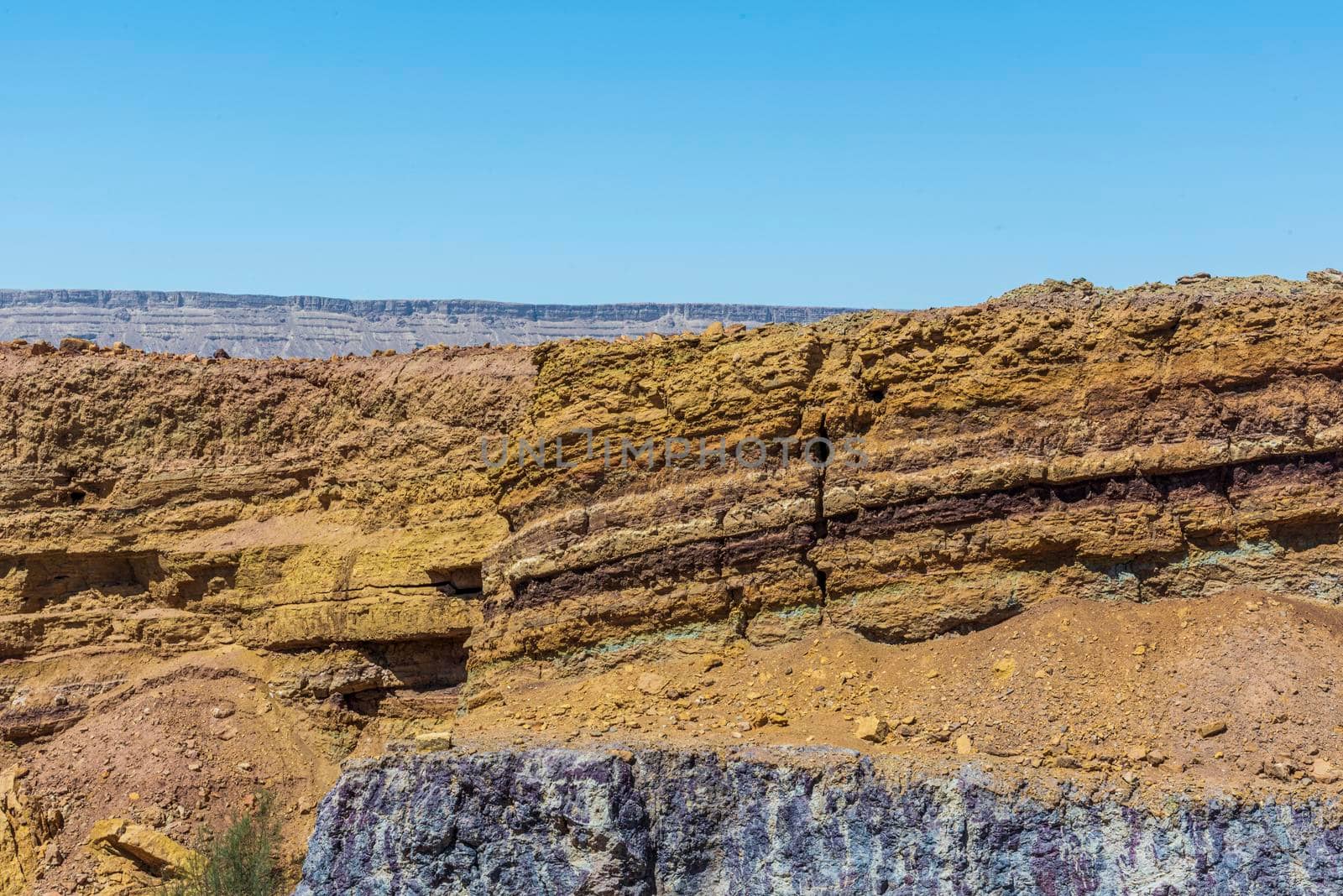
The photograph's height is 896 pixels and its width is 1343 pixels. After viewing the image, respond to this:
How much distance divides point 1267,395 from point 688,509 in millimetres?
6625

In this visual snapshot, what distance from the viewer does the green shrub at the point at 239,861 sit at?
15.7 meters

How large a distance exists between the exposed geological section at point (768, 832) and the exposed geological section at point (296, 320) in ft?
196

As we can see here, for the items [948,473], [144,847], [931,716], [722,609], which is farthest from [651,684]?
[144,847]

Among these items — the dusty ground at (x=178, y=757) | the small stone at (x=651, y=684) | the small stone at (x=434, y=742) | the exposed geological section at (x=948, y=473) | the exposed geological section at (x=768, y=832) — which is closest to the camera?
the exposed geological section at (x=768, y=832)

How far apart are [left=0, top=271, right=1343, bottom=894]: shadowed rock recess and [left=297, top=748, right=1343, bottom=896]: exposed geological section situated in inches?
1.3

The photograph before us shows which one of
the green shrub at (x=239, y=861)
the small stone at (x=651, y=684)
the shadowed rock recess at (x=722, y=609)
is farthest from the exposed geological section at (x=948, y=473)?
the green shrub at (x=239, y=861)

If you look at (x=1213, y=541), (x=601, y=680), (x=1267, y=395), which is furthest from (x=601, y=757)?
(x=1267, y=395)

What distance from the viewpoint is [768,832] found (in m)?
12.3

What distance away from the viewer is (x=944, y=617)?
1397 cm

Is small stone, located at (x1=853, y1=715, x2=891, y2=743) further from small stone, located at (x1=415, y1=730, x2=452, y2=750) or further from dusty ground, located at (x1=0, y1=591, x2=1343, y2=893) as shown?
small stone, located at (x1=415, y1=730, x2=452, y2=750)

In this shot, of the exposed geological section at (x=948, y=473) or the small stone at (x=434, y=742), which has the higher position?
the exposed geological section at (x=948, y=473)

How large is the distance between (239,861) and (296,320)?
6738 centimetres

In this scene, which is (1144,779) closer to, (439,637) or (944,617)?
(944,617)

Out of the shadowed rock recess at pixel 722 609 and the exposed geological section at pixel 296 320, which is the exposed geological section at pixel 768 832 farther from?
the exposed geological section at pixel 296 320
